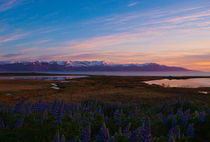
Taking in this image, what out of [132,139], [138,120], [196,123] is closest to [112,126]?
[138,120]

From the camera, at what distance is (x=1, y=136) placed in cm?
429

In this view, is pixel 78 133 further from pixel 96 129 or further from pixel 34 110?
pixel 34 110

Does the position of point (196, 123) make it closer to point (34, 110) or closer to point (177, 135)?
point (177, 135)

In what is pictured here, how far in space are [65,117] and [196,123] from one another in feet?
14.6

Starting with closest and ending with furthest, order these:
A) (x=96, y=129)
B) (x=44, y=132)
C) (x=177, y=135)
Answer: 1. (x=177, y=135)
2. (x=44, y=132)
3. (x=96, y=129)

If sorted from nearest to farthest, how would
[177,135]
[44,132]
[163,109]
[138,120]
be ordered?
[177,135] < [44,132] < [138,120] < [163,109]

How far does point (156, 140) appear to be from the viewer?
3816 millimetres

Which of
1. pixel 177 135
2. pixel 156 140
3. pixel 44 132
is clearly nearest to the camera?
pixel 156 140

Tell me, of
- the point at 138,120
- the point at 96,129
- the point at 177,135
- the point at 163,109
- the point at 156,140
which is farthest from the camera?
the point at 163,109

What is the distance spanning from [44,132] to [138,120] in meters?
3.46

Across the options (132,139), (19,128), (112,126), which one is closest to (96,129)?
(112,126)

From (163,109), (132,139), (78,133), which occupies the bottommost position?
(163,109)

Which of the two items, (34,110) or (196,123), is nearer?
(196,123)

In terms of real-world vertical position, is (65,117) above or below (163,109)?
above
